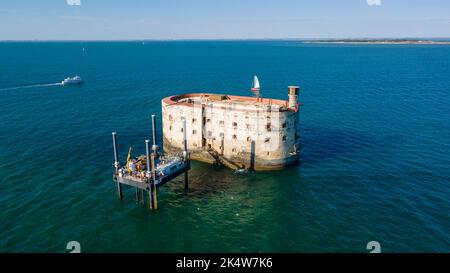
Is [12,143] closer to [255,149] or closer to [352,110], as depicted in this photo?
[255,149]

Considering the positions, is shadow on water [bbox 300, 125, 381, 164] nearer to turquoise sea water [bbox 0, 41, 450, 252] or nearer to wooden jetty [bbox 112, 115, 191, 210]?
turquoise sea water [bbox 0, 41, 450, 252]

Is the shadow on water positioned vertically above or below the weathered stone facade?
below

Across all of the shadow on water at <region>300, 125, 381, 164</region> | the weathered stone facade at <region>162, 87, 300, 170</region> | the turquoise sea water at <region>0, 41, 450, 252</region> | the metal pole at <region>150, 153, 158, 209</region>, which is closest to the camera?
the turquoise sea water at <region>0, 41, 450, 252</region>

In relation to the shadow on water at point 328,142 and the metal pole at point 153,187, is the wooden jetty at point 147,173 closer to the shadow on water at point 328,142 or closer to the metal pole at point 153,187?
the metal pole at point 153,187

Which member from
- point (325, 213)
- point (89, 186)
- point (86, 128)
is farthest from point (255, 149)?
point (86, 128)

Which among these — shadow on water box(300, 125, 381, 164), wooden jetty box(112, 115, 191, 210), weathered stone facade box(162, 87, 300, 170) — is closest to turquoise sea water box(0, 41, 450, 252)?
shadow on water box(300, 125, 381, 164)

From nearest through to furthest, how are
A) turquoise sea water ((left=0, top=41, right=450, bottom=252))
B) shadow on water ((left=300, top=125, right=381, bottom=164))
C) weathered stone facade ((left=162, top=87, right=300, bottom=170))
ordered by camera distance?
turquoise sea water ((left=0, top=41, right=450, bottom=252)) < weathered stone facade ((left=162, top=87, right=300, bottom=170)) < shadow on water ((left=300, top=125, right=381, bottom=164))

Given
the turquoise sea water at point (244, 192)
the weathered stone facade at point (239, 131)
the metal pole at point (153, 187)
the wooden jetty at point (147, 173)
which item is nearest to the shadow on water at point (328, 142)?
the turquoise sea water at point (244, 192)
